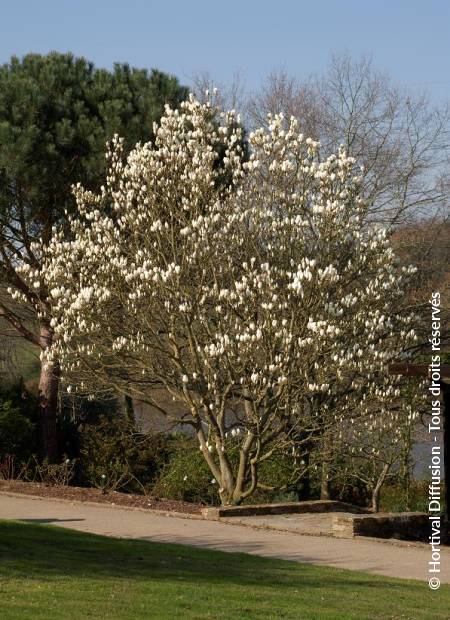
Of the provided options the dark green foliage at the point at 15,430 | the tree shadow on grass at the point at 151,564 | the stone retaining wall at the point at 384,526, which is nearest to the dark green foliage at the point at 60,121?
the dark green foliage at the point at 15,430

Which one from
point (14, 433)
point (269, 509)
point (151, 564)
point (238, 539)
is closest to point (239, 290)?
point (269, 509)

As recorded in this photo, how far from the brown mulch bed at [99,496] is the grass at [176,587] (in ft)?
16.0

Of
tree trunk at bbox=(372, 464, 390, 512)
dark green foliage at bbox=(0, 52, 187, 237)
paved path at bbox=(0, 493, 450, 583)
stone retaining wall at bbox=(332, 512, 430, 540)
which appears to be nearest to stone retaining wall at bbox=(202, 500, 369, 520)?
paved path at bbox=(0, 493, 450, 583)

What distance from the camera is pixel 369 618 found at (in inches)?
327

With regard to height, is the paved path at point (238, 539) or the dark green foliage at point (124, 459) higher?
the dark green foliage at point (124, 459)

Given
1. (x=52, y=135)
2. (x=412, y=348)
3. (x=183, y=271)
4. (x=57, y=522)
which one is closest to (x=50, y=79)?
(x=52, y=135)

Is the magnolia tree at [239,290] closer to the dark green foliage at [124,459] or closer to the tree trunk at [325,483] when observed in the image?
the tree trunk at [325,483]

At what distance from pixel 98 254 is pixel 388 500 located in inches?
293

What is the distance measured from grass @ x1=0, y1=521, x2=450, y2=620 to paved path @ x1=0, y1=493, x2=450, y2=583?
0.85 m

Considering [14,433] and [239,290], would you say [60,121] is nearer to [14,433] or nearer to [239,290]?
[14,433]

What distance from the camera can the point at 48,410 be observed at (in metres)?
22.4

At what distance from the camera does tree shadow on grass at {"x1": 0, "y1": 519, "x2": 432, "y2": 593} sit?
31.3 feet

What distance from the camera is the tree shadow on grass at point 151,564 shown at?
31.3 ft


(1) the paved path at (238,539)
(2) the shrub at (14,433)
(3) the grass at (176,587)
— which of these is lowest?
(3) the grass at (176,587)
